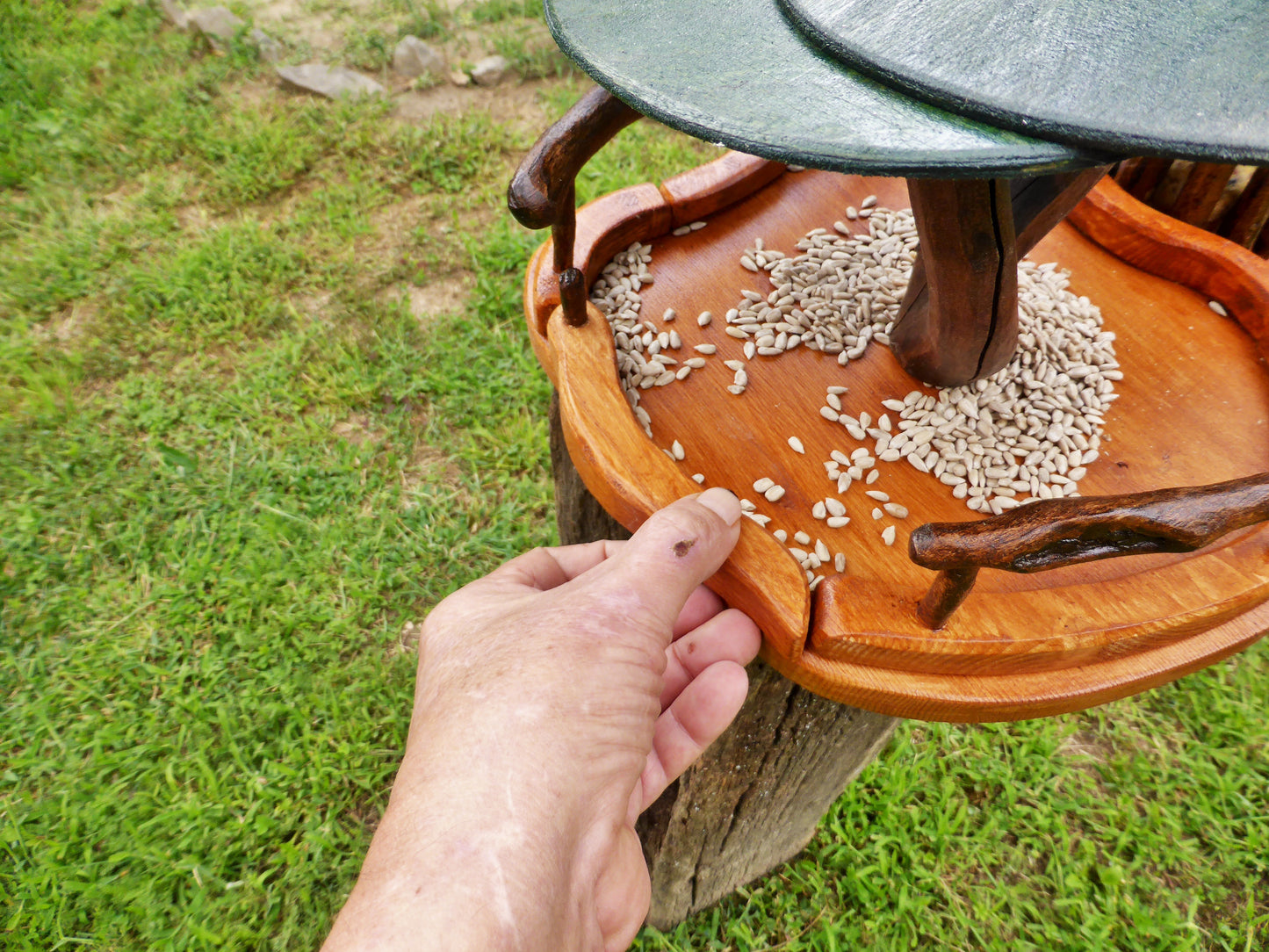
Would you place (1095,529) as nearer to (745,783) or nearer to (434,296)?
(745,783)

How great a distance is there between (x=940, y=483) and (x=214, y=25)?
4.38m

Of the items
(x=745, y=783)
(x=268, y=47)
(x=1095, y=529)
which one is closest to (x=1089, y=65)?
(x=1095, y=529)

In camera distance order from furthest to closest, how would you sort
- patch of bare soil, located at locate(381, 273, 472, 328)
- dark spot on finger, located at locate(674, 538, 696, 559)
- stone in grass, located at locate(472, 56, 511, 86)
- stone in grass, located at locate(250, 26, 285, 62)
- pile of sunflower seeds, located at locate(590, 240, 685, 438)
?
stone in grass, located at locate(250, 26, 285, 62) < stone in grass, located at locate(472, 56, 511, 86) < patch of bare soil, located at locate(381, 273, 472, 328) < pile of sunflower seeds, located at locate(590, 240, 685, 438) < dark spot on finger, located at locate(674, 538, 696, 559)

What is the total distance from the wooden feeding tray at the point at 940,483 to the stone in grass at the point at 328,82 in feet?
8.89

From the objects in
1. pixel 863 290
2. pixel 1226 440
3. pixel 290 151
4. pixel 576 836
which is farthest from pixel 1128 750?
pixel 290 151

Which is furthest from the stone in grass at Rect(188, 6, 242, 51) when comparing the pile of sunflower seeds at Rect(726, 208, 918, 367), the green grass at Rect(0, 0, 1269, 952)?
the pile of sunflower seeds at Rect(726, 208, 918, 367)

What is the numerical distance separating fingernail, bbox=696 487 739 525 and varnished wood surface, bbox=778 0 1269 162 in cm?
53

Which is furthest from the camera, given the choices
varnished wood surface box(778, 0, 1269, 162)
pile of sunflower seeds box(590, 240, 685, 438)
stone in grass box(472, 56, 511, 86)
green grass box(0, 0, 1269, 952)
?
stone in grass box(472, 56, 511, 86)

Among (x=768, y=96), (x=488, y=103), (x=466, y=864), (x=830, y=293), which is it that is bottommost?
(x=488, y=103)

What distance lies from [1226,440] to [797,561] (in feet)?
2.55

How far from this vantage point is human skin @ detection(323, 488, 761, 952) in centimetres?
86

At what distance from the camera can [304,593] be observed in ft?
7.22

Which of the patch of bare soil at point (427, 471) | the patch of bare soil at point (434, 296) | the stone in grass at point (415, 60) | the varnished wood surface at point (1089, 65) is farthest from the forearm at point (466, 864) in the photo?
the stone in grass at point (415, 60)

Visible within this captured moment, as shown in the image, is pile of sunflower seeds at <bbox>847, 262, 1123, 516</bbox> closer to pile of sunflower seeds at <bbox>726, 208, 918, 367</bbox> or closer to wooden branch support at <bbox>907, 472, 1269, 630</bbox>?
pile of sunflower seeds at <bbox>726, 208, 918, 367</bbox>
